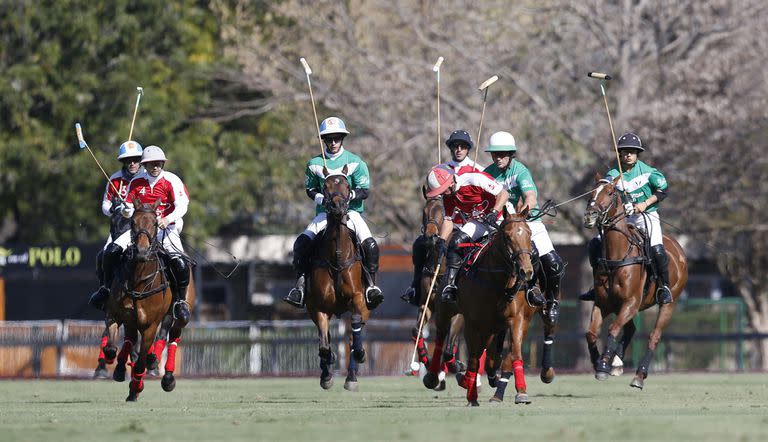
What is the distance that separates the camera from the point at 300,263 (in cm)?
1958

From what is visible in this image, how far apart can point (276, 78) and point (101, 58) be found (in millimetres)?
4103

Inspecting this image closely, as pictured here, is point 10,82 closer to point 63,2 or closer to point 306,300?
point 63,2

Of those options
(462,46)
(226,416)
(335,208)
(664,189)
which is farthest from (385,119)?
(226,416)

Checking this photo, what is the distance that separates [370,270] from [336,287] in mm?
426

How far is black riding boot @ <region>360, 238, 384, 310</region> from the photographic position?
19.4 m

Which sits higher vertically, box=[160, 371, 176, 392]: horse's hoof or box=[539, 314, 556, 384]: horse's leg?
box=[539, 314, 556, 384]: horse's leg

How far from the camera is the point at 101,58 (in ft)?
124

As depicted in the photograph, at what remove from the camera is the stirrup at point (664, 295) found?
20766mm

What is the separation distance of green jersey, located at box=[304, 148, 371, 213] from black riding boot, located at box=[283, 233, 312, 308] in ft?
1.45

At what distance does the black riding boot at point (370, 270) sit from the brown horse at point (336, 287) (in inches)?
2.7

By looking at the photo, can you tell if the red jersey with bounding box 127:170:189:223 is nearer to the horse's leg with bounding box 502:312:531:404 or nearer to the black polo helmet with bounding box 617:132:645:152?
the horse's leg with bounding box 502:312:531:404

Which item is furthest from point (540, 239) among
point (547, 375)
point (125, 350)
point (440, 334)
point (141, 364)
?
point (125, 350)

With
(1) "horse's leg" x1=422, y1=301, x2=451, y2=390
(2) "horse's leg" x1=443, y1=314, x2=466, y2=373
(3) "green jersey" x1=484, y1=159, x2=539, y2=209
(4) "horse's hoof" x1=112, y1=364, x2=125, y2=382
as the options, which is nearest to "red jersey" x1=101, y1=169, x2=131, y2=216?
(4) "horse's hoof" x1=112, y1=364, x2=125, y2=382

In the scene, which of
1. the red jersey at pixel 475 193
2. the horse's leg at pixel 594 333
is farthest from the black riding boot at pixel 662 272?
the red jersey at pixel 475 193
